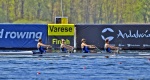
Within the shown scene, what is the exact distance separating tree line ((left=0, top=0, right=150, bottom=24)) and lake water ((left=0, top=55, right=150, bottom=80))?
143 feet

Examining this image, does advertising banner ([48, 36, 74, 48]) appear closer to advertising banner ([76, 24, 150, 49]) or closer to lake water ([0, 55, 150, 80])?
advertising banner ([76, 24, 150, 49])

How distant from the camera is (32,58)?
39.8 m

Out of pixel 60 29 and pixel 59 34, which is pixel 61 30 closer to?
pixel 60 29

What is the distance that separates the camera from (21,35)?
4750 centimetres

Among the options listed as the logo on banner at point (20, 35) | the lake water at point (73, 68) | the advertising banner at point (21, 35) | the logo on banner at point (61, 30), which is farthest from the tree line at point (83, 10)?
the lake water at point (73, 68)

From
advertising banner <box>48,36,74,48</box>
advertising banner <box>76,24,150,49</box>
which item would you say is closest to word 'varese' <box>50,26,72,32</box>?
advertising banner <box>48,36,74,48</box>

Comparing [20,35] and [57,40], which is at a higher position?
[20,35]

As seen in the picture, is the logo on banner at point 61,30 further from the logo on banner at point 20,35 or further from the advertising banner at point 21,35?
the logo on banner at point 20,35

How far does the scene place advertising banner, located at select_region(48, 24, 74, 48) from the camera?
153 ft

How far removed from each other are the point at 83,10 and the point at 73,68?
53097mm

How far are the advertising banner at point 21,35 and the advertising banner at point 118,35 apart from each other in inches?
110

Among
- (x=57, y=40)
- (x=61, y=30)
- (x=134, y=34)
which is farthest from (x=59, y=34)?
(x=134, y=34)

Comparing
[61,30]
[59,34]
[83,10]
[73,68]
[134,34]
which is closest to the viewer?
[73,68]

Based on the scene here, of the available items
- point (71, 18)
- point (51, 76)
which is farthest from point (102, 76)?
point (71, 18)
